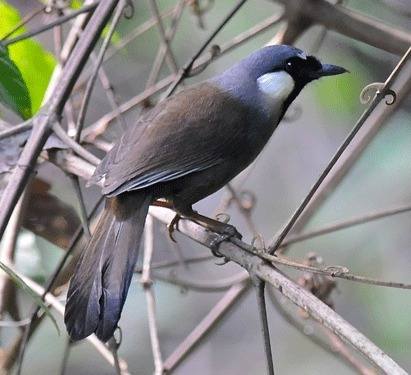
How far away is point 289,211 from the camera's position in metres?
3.81

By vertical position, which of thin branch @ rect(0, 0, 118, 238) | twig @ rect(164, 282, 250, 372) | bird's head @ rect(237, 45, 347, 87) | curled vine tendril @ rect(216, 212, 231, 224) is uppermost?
bird's head @ rect(237, 45, 347, 87)

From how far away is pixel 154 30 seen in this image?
3699mm

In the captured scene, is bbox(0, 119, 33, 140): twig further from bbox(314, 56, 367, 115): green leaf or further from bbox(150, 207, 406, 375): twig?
bbox(314, 56, 367, 115): green leaf

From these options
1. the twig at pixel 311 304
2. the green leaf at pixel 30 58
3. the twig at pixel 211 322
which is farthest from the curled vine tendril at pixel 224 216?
the green leaf at pixel 30 58

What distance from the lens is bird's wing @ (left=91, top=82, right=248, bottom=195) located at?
69.3 inches

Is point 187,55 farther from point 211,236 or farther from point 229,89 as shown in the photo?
point 211,236

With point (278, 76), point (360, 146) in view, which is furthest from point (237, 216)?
point (278, 76)

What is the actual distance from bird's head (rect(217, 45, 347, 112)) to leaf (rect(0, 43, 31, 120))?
610mm

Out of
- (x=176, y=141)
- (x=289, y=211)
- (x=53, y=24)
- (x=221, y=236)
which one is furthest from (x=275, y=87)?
(x=289, y=211)

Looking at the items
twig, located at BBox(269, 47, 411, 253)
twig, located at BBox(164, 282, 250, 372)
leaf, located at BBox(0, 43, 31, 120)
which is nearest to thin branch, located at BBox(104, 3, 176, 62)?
twig, located at BBox(164, 282, 250, 372)

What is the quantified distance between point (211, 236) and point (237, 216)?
83.6 inches

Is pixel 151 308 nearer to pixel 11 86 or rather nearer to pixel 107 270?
pixel 107 270

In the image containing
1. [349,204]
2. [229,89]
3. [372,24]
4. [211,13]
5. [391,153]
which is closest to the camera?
[229,89]

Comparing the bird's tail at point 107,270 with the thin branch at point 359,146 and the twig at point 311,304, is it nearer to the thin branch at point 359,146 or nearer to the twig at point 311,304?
the twig at point 311,304
